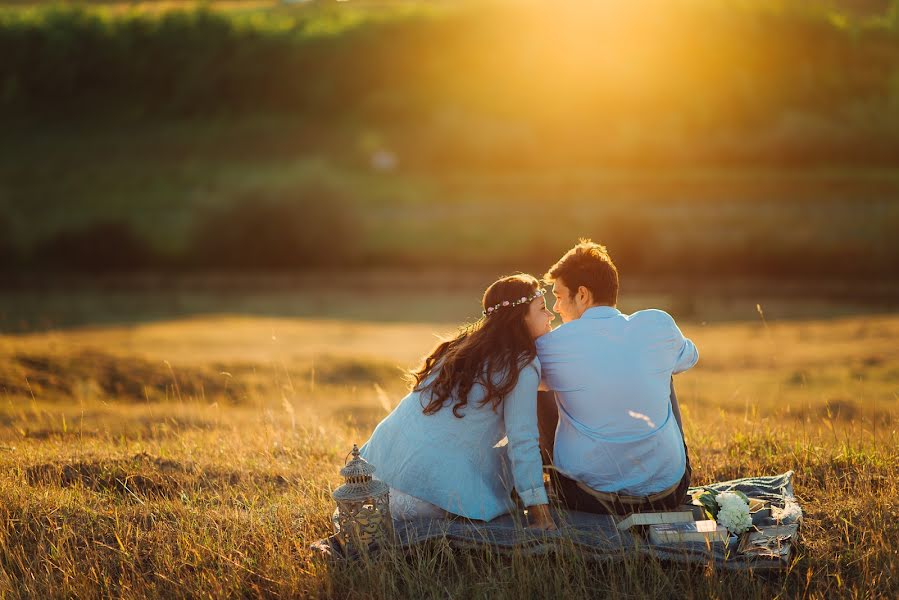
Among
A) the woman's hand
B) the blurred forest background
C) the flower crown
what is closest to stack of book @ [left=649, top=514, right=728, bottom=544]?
the woman's hand

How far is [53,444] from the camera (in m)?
6.04

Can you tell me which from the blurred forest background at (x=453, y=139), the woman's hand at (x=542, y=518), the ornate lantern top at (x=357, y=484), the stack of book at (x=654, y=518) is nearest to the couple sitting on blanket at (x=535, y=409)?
the woman's hand at (x=542, y=518)

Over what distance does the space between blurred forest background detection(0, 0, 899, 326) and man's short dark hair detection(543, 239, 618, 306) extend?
93.9 ft

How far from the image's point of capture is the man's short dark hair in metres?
4.19

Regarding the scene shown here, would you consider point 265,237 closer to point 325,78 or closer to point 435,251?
point 435,251

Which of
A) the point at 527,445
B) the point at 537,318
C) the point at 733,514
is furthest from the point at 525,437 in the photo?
the point at 733,514

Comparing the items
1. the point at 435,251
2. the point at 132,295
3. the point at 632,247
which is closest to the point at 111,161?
the point at 132,295

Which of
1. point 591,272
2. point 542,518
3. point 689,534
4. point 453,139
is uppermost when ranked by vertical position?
point 453,139

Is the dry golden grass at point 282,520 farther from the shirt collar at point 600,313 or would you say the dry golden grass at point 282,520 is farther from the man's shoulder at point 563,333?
the shirt collar at point 600,313

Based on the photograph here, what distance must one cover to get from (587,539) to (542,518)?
0.81 feet

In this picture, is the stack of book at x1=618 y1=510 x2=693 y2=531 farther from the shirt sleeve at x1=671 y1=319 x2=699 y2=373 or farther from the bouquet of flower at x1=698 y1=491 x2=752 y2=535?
the shirt sleeve at x1=671 y1=319 x2=699 y2=373

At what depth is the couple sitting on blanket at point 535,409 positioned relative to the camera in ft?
13.4

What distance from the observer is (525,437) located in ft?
13.5

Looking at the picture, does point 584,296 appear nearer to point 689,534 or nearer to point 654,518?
point 654,518
